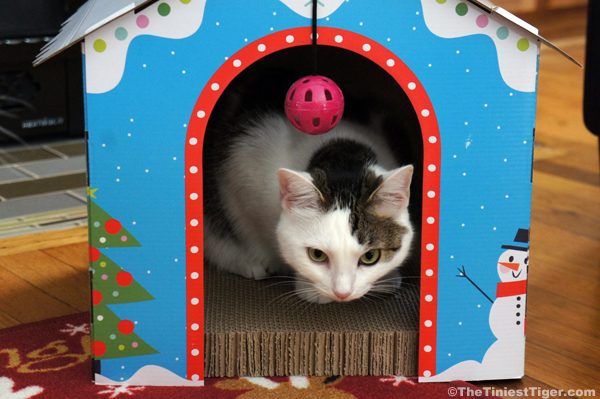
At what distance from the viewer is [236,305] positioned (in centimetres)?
144

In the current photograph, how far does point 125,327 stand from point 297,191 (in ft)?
1.07

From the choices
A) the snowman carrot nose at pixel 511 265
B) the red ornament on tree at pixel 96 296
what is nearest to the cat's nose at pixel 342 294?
the snowman carrot nose at pixel 511 265

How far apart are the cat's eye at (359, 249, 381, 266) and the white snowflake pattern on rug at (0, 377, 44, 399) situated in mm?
522

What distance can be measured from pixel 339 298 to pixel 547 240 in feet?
2.79

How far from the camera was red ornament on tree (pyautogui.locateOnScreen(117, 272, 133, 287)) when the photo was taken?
1.26 meters

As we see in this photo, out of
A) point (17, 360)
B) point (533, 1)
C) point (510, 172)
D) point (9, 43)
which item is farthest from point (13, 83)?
point (533, 1)

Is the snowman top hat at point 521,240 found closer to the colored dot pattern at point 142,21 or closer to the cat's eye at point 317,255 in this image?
the cat's eye at point 317,255

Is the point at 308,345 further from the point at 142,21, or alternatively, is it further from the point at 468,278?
the point at 142,21

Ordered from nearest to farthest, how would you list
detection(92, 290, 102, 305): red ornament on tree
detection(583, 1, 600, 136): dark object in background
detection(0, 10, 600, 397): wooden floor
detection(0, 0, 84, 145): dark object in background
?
detection(92, 290, 102, 305): red ornament on tree
detection(0, 10, 600, 397): wooden floor
detection(583, 1, 600, 136): dark object in background
detection(0, 0, 84, 145): dark object in background

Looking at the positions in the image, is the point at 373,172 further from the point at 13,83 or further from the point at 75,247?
the point at 13,83

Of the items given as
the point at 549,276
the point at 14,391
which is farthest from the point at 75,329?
the point at 549,276

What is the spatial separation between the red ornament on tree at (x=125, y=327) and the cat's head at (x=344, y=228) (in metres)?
0.26

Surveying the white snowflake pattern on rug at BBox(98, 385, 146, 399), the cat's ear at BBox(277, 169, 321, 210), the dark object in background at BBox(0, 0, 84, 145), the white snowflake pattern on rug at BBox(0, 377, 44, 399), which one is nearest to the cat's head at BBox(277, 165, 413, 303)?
the cat's ear at BBox(277, 169, 321, 210)

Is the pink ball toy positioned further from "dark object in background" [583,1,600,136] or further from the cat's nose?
"dark object in background" [583,1,600,136]
